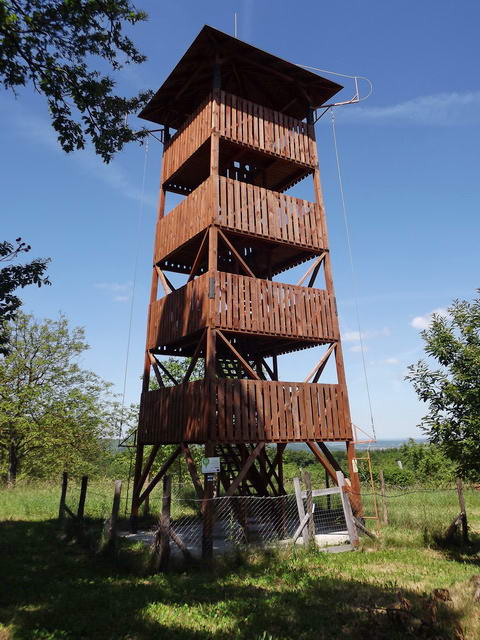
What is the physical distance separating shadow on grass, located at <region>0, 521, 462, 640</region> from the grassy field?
18mm

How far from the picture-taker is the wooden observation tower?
12.4 metres

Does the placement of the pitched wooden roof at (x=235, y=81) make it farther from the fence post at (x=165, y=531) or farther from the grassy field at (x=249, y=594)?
the grassy field at (x=249, y=594)

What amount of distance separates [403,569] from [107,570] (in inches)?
239

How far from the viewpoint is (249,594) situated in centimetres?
734

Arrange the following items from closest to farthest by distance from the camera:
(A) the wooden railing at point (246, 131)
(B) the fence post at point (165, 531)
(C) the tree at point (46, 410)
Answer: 1. (B) the fence post at point (165, 531)
2. (A) the wooden railing at point (246, 131)
3. (C) the tree at point (46, 410)

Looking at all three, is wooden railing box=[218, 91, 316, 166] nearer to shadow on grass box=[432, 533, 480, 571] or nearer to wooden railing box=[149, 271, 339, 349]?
wooden railing box=[149, 271, 339, 349]

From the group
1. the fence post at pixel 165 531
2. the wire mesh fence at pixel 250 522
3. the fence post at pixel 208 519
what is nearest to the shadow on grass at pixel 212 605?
the fence post at pixel 165 531

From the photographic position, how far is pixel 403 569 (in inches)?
347

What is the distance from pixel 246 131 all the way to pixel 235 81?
3.44 m

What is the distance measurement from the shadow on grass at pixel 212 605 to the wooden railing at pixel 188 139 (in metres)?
12.7

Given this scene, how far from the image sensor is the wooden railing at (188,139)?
48.6ft

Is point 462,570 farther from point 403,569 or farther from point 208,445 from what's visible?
point 208,445

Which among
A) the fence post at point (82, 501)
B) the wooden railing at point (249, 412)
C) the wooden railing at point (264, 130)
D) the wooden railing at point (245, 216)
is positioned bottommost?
the fence post at point (82, 501)

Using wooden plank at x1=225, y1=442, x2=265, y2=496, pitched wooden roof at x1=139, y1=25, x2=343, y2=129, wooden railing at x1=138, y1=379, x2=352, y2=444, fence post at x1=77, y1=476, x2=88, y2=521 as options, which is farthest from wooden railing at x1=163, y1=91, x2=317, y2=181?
fence post at x1=77, y1=476, x2=88, y2=521
